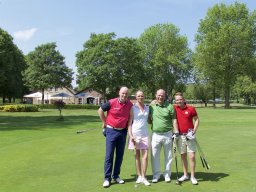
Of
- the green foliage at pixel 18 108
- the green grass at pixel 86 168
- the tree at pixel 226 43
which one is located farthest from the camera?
the tree at pixel 226 43

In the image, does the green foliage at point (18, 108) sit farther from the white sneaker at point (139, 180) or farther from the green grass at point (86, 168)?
the white sneaker at point (139, 180)

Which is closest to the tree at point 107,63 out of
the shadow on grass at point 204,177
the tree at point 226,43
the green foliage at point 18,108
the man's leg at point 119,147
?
the tree at point 226,43

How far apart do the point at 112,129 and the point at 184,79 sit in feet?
299

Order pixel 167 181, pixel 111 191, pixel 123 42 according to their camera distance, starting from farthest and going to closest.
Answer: pixel 123 42 < pixel 167 181 < pixel 111 191

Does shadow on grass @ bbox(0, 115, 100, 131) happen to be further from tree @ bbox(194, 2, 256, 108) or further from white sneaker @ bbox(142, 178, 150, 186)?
tree @ bbox(194, 2, 256, 108)

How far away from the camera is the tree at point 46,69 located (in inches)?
3319

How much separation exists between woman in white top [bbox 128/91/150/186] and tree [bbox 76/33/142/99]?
67.9 m

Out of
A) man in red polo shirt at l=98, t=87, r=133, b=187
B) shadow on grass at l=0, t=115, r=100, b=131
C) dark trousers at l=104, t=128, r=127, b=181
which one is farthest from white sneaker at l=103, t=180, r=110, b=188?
shadow on grass at l=0, t=115, r=100, b=131

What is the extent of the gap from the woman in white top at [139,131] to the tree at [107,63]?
67936 mm

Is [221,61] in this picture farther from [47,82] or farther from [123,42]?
[47,82]

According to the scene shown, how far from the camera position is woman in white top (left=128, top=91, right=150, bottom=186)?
340 inches

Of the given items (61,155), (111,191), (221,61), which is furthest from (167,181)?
(221,61)

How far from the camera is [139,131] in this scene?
8.64m

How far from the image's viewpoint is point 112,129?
8.68 m
